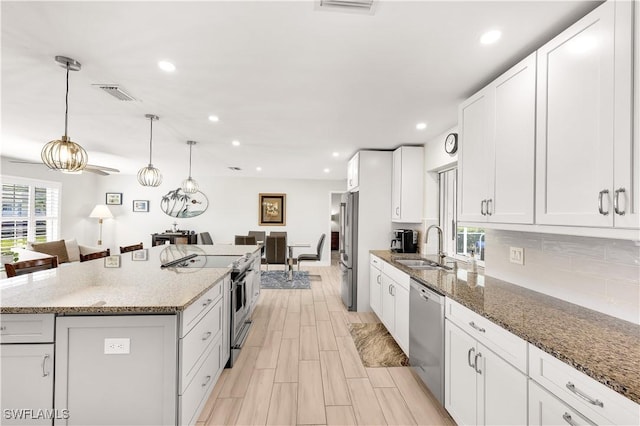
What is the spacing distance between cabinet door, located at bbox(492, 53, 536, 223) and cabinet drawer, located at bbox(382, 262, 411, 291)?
101cm

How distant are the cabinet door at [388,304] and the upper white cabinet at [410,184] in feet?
3.13

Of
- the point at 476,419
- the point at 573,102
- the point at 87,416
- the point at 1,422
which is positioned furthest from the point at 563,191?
the point at 1,422

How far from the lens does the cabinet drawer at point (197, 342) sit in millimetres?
1562

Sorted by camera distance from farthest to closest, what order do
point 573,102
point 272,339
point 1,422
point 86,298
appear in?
point 272,339 → point 86,298 → point 1,422 → point 573,102

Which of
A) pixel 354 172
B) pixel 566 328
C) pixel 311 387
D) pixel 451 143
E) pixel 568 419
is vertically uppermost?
pixel 451 143

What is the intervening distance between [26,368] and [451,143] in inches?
147

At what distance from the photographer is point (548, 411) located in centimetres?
111

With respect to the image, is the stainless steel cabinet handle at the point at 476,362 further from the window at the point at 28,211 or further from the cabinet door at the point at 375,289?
the window at the point at 28,211

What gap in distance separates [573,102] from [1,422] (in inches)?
129

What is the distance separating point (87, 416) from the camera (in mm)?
1494

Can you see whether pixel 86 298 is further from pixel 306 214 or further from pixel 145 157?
pixel 306 214

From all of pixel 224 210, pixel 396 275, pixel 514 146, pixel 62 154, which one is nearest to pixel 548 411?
pixel 514 146

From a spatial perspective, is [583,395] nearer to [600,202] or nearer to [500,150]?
[600,202]

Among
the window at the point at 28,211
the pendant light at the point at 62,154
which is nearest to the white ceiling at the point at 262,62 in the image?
the pendant light at the point at 62,154
